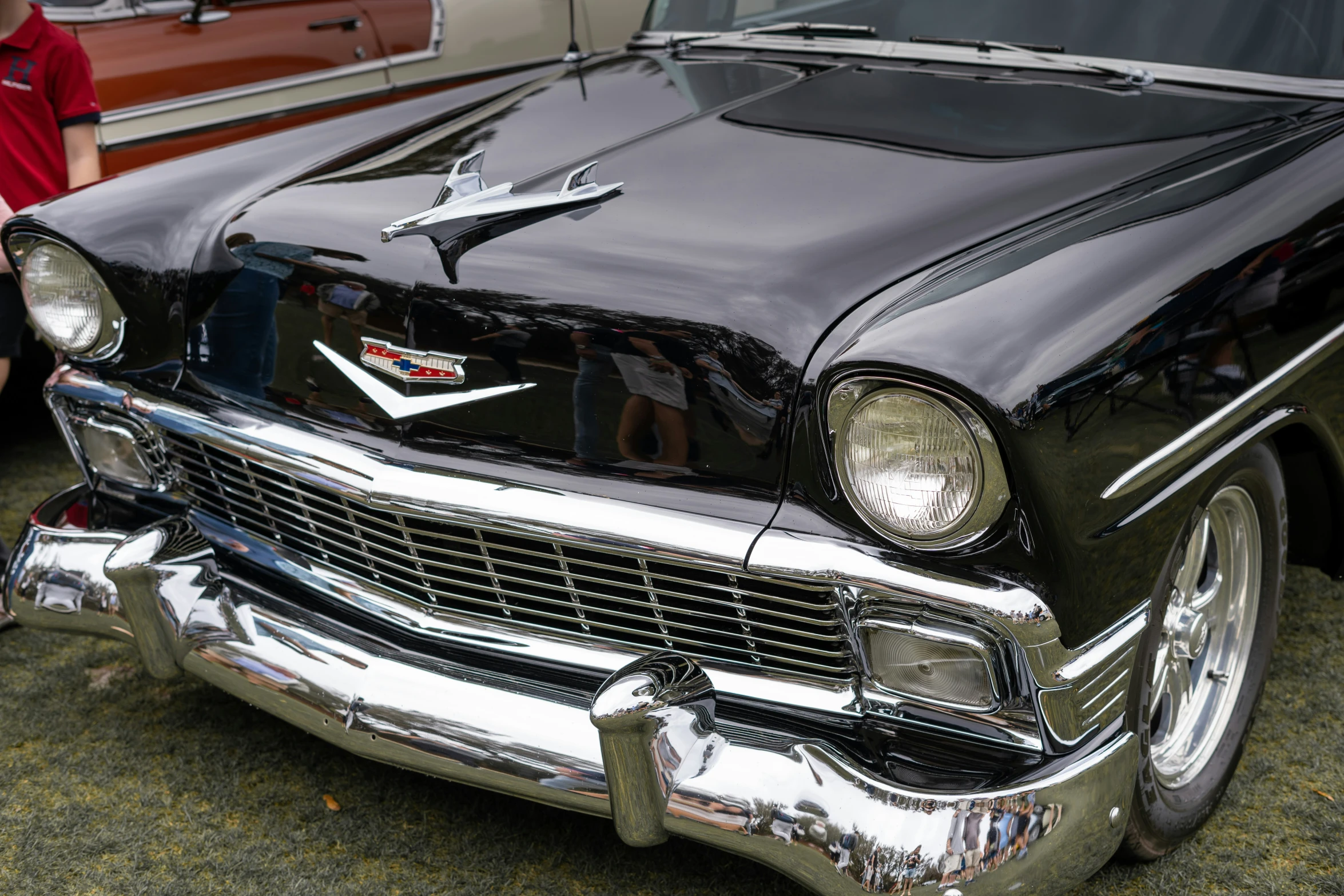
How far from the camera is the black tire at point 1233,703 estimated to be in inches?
72.5

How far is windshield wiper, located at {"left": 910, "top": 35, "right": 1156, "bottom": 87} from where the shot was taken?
2416 mm

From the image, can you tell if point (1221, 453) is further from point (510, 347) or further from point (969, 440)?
point (510, 347)

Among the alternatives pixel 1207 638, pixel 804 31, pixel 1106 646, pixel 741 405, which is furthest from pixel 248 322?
pixel 1207 638

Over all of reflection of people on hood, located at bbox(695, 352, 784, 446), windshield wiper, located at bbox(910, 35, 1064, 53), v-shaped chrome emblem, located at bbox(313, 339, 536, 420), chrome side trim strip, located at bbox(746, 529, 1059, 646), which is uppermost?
windshield wiper, located at bbox(910, 35, 1064, 53)

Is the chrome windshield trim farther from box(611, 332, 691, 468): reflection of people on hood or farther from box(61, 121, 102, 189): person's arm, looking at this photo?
box(61, 121, 102, 189): person's arm

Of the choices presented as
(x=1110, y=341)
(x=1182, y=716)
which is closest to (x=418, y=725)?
(x=1110, y=341)

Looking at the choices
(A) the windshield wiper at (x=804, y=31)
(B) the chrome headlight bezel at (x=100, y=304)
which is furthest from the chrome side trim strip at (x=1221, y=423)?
(B) the chrome headlight bezel at (x=100, y=304)

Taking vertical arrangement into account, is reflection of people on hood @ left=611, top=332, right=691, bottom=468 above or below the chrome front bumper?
above

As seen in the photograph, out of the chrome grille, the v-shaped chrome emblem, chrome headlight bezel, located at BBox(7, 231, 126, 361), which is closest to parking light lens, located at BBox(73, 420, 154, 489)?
chrome headlight bezel, located at BBox(7, 231, 126, 361)

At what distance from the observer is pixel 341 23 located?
478 cm

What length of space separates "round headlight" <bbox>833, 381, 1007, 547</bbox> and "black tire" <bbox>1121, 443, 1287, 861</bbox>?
411mm

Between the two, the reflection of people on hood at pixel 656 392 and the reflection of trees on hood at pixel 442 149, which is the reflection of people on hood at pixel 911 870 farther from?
the reflection of trees on hood at pixel 442 149

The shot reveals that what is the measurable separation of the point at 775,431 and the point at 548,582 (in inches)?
18.3

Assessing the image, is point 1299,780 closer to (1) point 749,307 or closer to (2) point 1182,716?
(2) point 1182,716
